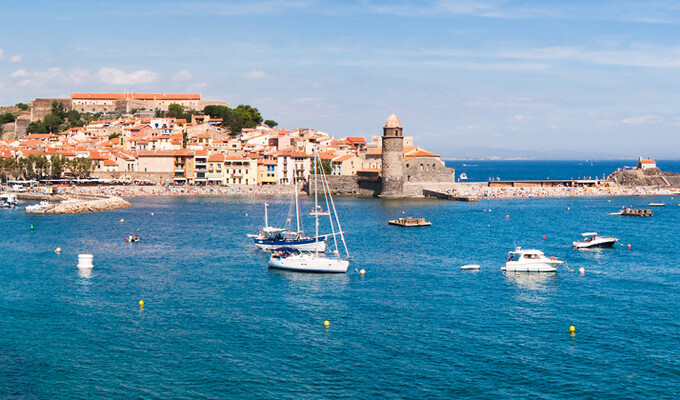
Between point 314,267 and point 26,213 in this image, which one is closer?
point 314,267

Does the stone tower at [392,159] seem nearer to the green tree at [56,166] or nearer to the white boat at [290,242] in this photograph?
the white boat at [290,242]

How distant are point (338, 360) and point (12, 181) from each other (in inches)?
3234

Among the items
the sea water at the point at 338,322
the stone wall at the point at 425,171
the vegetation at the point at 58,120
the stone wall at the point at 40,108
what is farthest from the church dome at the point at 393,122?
the stone wall at the point at 40,108

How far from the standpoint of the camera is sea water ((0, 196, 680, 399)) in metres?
20.7

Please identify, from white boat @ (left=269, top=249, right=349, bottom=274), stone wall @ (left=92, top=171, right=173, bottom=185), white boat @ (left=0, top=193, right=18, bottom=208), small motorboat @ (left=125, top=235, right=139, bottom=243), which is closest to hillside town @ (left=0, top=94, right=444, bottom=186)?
stone wall @ (left=92, top=171, right=173, bottom=185)

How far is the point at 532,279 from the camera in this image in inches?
1389

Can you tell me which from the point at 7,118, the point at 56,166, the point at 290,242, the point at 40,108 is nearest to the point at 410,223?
the point at 290,242

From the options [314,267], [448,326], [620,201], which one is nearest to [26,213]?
[314,267]

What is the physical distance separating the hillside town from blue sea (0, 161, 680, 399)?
46.4m

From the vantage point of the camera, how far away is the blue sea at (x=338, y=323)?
2066cm

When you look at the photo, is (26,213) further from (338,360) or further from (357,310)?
(338,360)

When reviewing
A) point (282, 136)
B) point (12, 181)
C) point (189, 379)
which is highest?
point (282, 136)

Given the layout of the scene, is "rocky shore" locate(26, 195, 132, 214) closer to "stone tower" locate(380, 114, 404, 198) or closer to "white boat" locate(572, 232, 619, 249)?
"stone tower" locate(380, 114, 404, 198)

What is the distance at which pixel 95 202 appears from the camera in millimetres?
71250
